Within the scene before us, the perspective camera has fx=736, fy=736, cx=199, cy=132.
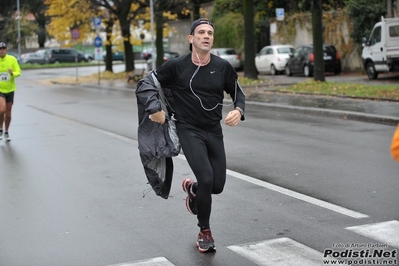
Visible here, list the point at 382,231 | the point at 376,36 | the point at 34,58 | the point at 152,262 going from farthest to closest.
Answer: the point at 34,58
the point at 376,36
the point at 382,231
the point at 152,262

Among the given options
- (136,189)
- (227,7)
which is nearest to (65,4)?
(227,7)

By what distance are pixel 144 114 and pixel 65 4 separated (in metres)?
34.0

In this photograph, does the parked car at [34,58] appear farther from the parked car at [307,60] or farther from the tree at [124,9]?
the parked car at [307,60]

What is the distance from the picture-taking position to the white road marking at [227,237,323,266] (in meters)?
5.80

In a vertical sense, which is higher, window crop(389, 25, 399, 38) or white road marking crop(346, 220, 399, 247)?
window crop(389, 25, 399, 38)

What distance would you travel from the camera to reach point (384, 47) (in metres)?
27.3

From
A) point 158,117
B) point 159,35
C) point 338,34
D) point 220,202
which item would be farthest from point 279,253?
point 159,35

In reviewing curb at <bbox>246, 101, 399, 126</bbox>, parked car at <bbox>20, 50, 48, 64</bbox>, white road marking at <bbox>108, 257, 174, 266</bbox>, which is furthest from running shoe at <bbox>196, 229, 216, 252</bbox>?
parked car at <bbox>20, 50, 48, 64</bbox>

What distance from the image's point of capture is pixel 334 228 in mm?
6895

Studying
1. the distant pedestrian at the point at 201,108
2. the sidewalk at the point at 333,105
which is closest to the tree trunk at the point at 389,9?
the sidewalk at the point at 333,105

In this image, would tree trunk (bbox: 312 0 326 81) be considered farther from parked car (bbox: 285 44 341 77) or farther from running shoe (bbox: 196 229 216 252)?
running shoe (bbox: 196 229 216 252)

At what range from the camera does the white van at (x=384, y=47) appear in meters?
27.0

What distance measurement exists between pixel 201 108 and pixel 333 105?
13193mm

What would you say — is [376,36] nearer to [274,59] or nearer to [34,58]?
[274,59]
